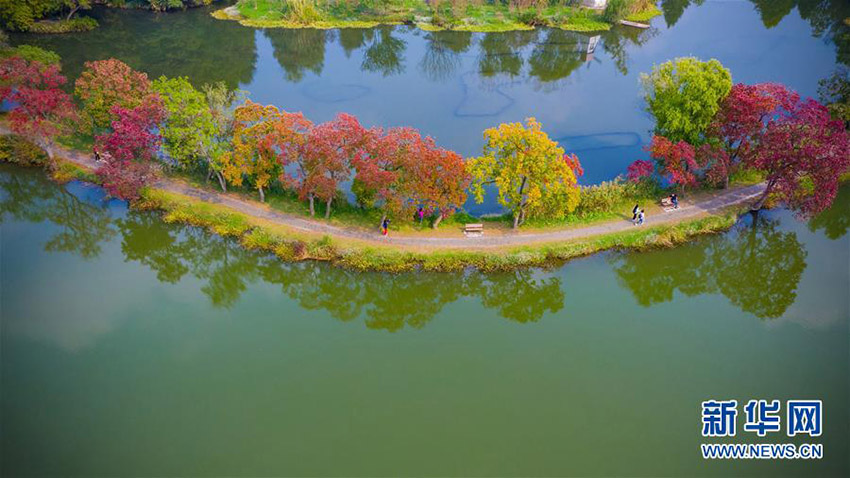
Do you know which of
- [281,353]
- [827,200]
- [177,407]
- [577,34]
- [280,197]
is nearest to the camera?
[177,407]

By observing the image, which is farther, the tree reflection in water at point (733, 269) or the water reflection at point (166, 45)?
the water reflection at point (166, 45)

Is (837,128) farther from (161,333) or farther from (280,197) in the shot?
(161,333)

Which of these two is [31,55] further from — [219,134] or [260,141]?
[260,141]

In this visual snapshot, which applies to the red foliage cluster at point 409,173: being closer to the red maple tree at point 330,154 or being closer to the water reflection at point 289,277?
the red maple tree at point 330,154

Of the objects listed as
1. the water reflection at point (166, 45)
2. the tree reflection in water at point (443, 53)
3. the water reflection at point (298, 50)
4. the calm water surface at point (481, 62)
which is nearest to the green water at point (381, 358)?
the calm water surface at point (481, 62)

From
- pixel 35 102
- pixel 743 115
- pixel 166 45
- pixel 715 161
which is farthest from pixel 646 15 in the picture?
pixel 35 102

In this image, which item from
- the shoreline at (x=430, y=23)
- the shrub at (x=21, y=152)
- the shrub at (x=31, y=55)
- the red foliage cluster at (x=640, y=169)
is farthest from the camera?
the shoreline at (x=430, y=23)

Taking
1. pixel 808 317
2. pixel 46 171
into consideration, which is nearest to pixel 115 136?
pixel 46 171
